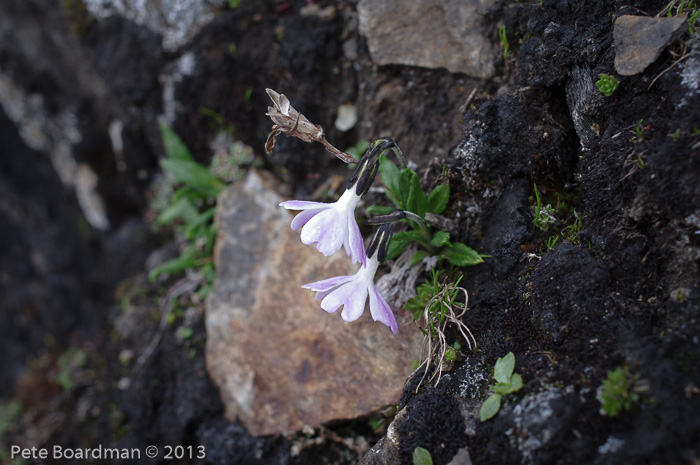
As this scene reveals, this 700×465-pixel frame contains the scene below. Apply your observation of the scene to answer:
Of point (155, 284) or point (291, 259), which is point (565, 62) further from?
point (155, 284)

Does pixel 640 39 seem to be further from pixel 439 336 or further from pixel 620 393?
pixel 439 336

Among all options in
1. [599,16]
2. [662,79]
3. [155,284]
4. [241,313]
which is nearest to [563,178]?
[662,79]

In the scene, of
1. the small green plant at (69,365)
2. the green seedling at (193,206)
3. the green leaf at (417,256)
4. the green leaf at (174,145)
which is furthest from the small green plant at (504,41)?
the small green plant at (69,365)

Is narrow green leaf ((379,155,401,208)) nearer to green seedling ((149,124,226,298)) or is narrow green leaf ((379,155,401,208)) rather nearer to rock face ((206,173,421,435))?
rock face ((206,173,421,435))

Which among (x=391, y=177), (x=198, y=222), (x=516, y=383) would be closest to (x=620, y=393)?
(x=516, y=383)

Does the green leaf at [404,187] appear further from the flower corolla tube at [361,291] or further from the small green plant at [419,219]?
the flower corolla tube at [361,291]
